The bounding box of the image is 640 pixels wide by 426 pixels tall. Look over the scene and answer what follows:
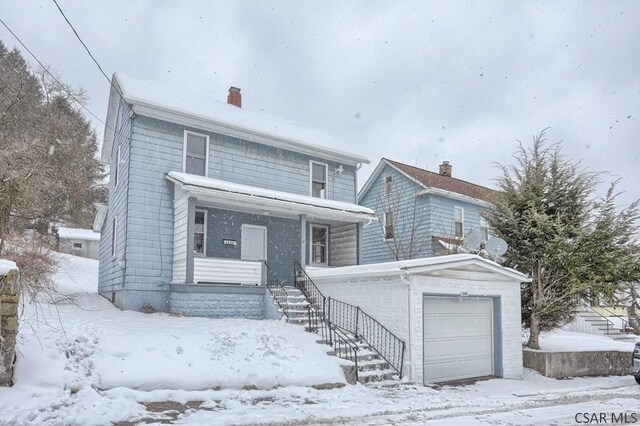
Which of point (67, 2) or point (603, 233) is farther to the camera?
point (603, 233)

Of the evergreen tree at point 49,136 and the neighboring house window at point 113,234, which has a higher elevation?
the evergreen tree at point 49,136

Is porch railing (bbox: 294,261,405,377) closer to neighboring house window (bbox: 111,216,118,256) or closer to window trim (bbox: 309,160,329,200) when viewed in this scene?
A: window trim (bbox: 309,160,329,200)

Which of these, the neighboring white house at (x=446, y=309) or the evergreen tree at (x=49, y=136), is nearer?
the neighboring white house at (x=446, y=309)

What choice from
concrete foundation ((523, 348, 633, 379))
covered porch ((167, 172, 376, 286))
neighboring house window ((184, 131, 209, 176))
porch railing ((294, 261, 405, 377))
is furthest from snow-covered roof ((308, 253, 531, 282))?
neighboring house window ((184, 131, 209, 176))

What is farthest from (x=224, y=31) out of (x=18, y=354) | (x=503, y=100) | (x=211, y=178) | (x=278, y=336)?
(x=503, y=100)

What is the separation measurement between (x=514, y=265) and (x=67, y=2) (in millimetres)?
13568

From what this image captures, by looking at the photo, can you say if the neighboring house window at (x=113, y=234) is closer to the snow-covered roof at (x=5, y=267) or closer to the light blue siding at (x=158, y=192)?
the light blue siding at (x=158, y=192)

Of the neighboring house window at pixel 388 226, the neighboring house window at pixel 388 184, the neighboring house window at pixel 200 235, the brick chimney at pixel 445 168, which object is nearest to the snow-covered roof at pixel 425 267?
the neighboring house window at pixel 200 235

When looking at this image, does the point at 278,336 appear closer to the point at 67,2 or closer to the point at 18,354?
the point at 18,354

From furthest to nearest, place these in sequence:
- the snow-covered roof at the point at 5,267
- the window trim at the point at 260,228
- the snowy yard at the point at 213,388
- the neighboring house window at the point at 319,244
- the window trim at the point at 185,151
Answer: the neighboring house window at the point at 319,244, the window trim at the point at 260,228, the window trim at the point at 185,151, the snow-covered roof at the point at 5,267, the snowy yard at the point at 213,388

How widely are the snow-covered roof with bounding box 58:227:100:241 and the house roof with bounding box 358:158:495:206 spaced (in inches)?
938

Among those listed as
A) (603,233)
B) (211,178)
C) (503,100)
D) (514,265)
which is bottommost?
(514,265)

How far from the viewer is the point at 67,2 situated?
9.76 m

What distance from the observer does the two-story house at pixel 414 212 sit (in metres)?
23.4
